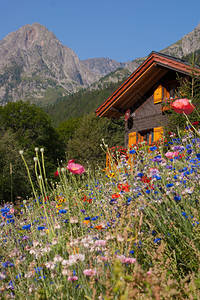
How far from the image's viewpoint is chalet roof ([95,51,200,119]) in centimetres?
930

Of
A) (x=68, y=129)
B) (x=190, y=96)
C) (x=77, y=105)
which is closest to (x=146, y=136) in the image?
(x=190, y=96)

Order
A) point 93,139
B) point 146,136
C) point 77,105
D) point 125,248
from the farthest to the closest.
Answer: point 77,105
point 93,139
point 146,136
point 125,248

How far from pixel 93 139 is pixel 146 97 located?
17708mm

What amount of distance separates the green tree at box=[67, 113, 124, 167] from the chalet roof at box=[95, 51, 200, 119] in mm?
15033

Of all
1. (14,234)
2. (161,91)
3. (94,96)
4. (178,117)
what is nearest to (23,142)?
(161,91)

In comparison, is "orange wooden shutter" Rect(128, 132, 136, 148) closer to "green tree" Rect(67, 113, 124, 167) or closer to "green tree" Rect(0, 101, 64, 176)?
"green tree" Rect(67, 113, 124, 167)

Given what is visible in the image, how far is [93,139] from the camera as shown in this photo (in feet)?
95.4

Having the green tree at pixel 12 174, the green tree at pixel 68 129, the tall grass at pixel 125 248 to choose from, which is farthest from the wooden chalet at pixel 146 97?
the green tree at pixel 68 129

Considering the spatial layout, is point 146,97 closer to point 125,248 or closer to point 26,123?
point 125,248

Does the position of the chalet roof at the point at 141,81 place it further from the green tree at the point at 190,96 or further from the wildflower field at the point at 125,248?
the wildflower field at the point at 125,248

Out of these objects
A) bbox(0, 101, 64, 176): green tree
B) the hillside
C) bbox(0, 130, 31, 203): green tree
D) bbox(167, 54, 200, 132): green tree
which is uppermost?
the hillside

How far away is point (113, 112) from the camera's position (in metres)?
12.7

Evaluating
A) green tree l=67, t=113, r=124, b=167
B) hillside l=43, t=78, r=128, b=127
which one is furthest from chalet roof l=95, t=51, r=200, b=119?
hillside l=43, t=78, r=128, b=127

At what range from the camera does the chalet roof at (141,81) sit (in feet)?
30.5
